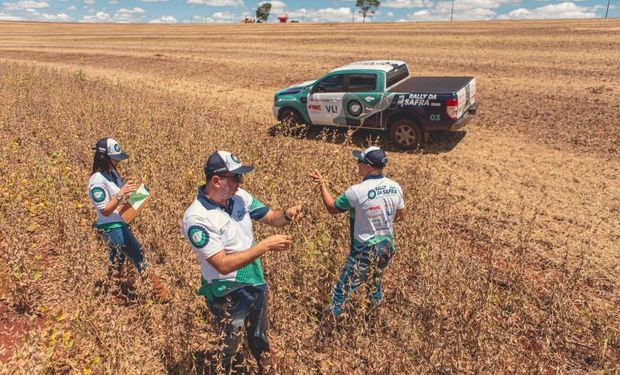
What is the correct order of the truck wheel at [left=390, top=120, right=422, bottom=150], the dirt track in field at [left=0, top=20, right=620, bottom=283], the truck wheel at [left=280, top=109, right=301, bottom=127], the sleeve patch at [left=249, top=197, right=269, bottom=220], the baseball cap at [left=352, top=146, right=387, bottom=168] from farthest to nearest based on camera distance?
the truck wheel at [left=280, top=109, right=301, bottom=127] → the truck wheel at [left=390, top=120, right=422, bottom=150] → the dirt track in field at [left=0, top=20, right=620, bottom=283] → the baseball cap at [left=352, top=146, right=387, bottom=168] → the sleeve patch at [left=249, top=197, right=269, bottom=220]

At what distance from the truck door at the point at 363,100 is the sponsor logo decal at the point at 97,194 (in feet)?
20.4

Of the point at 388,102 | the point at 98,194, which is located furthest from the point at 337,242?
the point at 388,102

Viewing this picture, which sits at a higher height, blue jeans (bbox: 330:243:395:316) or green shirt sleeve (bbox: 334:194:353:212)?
green shirt sleeve (bbox: 334:194:353:212)

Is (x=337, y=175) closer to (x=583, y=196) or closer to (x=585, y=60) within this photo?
(x=583, y=196)

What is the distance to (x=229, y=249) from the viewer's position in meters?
2.63

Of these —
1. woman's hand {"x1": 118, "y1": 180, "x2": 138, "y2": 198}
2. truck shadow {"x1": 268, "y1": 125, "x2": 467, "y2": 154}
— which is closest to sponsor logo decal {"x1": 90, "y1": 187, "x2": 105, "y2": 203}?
woman's hand {"x1": 118, "y1": 180, "x2": 138, "y2": 198}

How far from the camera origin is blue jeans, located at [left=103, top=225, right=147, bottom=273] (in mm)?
3826

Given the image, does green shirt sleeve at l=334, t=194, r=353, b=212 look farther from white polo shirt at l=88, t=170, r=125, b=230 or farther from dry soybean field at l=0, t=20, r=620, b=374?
white polo shirt at l=88, t=170, r=125, b=230

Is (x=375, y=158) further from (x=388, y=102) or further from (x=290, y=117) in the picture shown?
(x=290, y=117)

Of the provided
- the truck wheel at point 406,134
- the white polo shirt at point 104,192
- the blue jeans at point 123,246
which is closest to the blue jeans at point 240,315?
the blue jeans at point 123,246

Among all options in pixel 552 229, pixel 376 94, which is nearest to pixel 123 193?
pixel 552 229

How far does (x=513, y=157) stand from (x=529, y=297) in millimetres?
4653

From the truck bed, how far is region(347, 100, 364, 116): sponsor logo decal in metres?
0.75

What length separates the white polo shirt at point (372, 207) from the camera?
3.38 m
